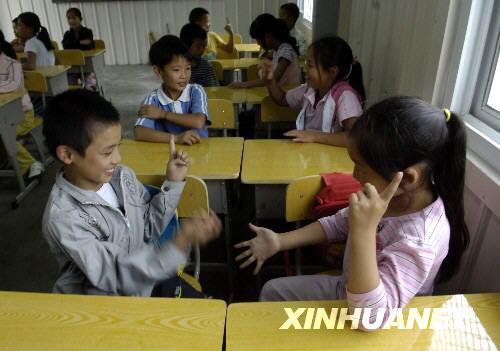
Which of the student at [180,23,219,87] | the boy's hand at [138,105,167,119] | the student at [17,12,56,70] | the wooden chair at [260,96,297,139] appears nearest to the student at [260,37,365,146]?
the wooden chair at [260,96,297,139]

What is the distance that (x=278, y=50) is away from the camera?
10.9 feet

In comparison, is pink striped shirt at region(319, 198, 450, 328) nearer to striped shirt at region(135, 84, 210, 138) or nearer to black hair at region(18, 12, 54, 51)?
striped shirt at region(135, 84, 210, 138)

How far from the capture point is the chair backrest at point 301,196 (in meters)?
1.42

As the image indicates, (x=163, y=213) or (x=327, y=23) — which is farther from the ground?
Answer: (x=327, y=23)

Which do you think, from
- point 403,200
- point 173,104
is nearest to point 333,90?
point 173,104

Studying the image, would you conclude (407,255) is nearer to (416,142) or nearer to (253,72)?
(416,142)

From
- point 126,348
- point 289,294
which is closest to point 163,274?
point 126,348

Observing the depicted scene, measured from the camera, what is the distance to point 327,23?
11.6 ft

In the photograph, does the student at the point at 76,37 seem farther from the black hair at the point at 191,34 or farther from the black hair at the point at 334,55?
the black hair at the point at 334,55

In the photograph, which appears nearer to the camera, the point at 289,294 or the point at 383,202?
the point at 383,202

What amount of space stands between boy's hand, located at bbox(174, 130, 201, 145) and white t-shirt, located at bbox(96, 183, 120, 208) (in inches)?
30.1

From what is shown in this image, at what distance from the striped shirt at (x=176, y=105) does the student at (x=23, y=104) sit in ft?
5.02

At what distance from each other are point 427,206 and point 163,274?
0.73 meters

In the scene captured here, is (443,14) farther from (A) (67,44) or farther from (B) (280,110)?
(A) (67,44)
